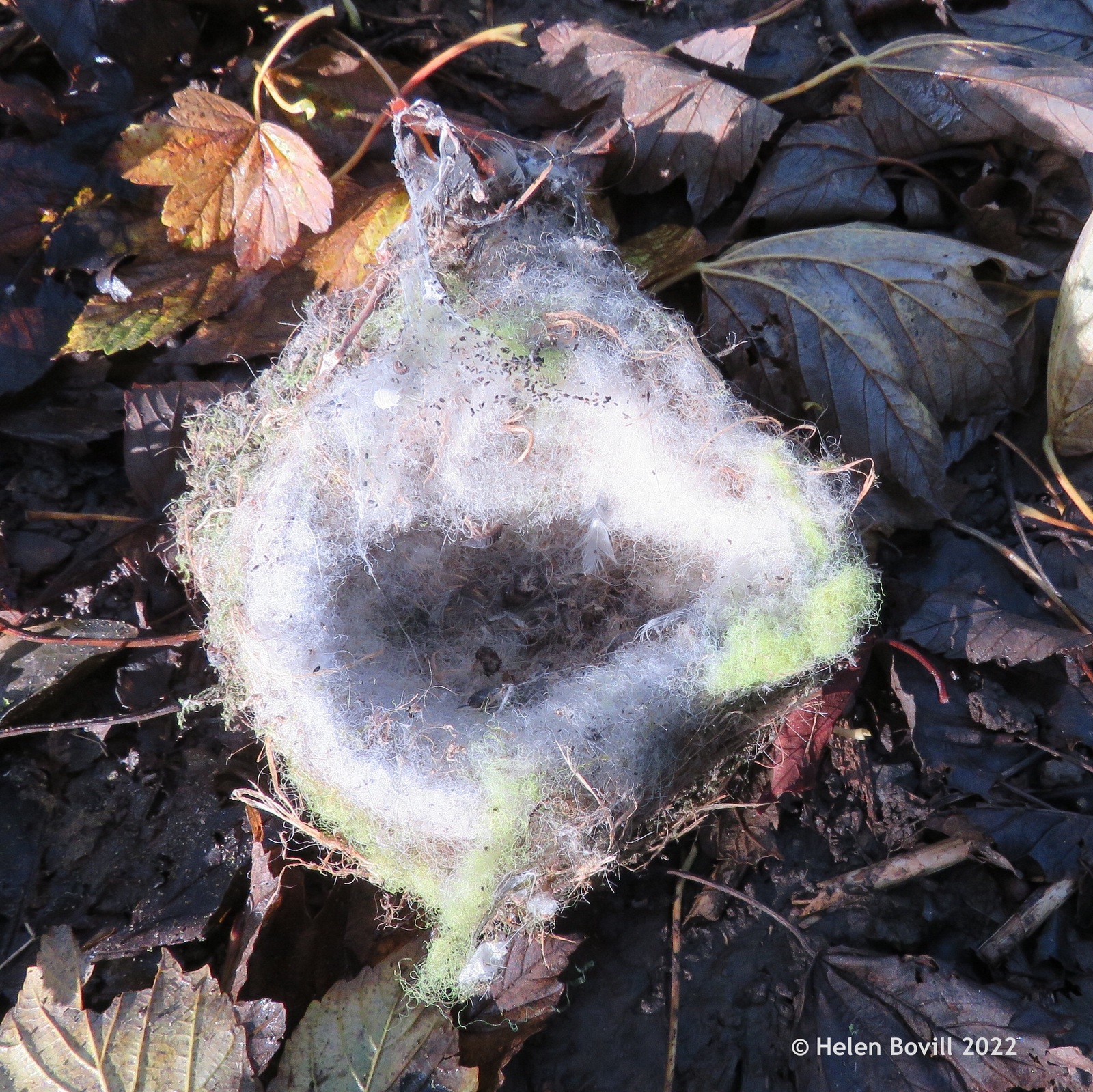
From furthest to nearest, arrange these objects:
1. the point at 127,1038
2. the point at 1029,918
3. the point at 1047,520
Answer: the point at 1047,520 → the point at 1029,918 → the point at 127,1038

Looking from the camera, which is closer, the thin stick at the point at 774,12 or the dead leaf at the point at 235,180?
the dead leaf at the point at 235,180

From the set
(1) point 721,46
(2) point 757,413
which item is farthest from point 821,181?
(2) point 757,413

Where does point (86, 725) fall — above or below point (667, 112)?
below

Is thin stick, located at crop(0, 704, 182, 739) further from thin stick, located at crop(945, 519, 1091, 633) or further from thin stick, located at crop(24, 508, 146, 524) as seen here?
thin stick, located at crop(945, 519, 1091, 633)

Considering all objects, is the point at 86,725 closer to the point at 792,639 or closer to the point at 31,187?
the point at 31,187

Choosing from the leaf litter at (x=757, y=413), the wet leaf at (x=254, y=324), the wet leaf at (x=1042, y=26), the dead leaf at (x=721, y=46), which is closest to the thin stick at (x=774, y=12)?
the leaf litter at (x=757, y=413)

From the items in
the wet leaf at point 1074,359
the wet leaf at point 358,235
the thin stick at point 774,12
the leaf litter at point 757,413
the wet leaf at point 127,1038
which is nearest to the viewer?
the wet leaf at point 127,1038

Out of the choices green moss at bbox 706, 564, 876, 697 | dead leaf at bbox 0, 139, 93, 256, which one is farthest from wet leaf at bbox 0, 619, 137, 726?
green moss at bbox 706, 564, 876, 697

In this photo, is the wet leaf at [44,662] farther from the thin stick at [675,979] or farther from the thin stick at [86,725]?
the thin stick at [675,979]
